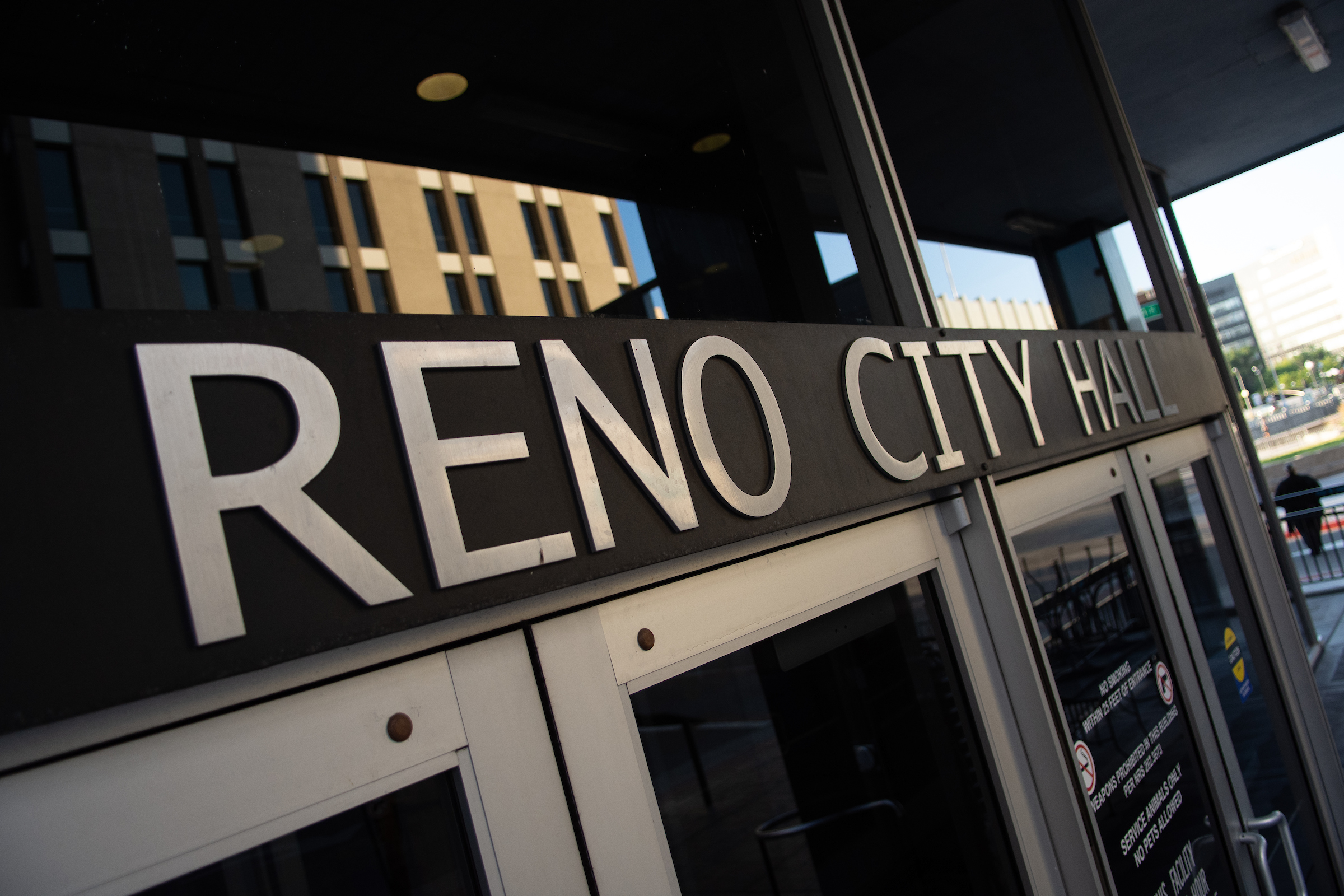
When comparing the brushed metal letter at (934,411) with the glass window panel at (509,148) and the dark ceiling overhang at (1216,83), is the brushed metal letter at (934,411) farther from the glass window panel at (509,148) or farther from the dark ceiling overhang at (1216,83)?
the dark ceiling overhang at (1216,83)

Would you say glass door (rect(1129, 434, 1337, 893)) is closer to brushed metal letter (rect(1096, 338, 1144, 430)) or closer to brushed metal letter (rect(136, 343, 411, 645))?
brushed metal letter (rect(1096, 338, 1144, 430))

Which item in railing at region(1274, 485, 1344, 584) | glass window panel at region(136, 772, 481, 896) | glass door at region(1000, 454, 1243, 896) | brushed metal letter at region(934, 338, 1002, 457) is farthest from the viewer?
railing at region(1274, 485, 1344, 584)

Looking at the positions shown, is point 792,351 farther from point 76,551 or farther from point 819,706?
point 819,706

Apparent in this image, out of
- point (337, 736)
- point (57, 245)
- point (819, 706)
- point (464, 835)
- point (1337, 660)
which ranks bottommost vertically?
point (1337, 660)

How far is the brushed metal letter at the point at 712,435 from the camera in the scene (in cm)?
137

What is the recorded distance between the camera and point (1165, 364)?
3.40m

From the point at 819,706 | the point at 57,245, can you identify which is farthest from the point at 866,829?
the point at 57,245

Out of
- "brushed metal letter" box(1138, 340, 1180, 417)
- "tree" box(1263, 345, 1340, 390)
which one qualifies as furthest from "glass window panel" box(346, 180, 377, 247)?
"tree" box(1263, 345, 1340, 390)

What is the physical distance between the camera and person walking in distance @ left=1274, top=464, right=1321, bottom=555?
31.9 ft

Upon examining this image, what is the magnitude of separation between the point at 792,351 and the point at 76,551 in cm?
119

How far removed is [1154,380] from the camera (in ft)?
10.5

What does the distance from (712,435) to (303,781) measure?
776 mm

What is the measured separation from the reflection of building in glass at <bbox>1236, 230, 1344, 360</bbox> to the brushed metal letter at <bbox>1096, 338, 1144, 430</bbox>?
80.1m

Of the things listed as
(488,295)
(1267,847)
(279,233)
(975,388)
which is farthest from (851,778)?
(279,233)
